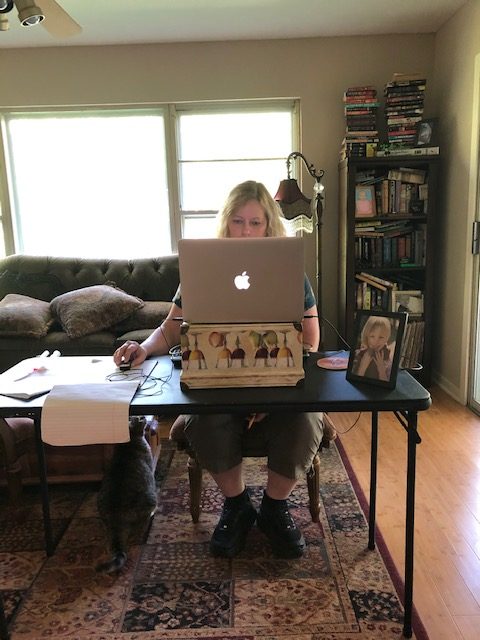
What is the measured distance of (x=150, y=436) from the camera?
2.05 metres

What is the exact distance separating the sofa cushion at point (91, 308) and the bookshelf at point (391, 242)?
4.60 feet

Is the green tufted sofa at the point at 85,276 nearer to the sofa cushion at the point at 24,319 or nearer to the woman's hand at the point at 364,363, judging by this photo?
the sofa cushion at the point at 24,319

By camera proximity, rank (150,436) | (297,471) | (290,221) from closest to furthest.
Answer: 1. (297,471)
2. (150,436)
3. (290,221)

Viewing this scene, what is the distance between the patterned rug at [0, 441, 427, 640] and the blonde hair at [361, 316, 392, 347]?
76cm

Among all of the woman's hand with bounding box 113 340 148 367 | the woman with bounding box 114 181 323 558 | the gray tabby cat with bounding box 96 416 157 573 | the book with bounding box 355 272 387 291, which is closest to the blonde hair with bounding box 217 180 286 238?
the woman with bounding box 114 181 323 558

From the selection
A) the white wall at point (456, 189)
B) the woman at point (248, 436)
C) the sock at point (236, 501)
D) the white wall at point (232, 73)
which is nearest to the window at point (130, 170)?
the white wall at point (232, 73)

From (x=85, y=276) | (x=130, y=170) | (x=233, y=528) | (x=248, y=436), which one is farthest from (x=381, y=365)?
(x=130, y=170)

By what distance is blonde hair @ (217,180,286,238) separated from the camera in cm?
167

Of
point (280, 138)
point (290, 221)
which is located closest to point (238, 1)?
point (280, 138)

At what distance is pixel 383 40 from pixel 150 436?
2972 mm

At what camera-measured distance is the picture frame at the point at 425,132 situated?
3.06 meters

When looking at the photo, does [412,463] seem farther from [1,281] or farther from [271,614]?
[1,281]

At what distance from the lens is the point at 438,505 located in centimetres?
190

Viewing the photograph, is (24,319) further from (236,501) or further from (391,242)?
(391,242)
